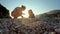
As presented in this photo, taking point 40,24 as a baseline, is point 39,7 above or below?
above

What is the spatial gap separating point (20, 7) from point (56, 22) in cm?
83

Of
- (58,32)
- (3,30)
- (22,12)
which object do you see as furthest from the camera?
(22,12)

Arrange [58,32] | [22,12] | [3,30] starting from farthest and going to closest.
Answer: [22,12] → [3,30] → [58,32]

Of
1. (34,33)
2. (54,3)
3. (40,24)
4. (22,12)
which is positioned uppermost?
(54,3)

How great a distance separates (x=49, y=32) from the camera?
246 cm

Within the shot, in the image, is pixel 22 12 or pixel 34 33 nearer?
pixel 34 33

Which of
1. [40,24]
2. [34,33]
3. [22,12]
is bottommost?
[34,33]

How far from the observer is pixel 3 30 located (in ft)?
7.97

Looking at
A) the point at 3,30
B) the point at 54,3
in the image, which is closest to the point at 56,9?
the point at 54,3

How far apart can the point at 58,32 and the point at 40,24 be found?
18.4 inches

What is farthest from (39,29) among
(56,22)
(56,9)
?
(56,9)

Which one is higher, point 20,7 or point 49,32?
point 20,7

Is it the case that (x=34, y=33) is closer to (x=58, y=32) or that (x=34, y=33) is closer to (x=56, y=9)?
(x=58, y=32)

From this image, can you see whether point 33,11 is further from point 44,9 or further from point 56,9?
point 56,9
